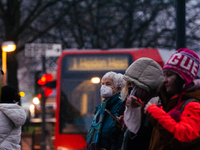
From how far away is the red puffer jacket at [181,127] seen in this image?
6.81 feet

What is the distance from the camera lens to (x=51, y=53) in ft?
29.5

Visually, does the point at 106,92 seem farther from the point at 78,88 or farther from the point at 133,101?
the point at 78,88

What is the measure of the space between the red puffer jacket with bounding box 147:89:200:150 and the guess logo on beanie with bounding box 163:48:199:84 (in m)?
0.11

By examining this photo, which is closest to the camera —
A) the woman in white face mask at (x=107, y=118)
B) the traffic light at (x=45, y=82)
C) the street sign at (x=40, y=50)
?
the woman in white face mask at (x=107, y=118)

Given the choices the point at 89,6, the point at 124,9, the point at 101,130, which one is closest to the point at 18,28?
the point at 89,6

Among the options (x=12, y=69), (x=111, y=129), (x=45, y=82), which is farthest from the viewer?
(x=12, y=69)

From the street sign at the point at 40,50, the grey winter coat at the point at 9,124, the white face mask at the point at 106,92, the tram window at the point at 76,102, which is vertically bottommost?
the tram window at the point at 76,102

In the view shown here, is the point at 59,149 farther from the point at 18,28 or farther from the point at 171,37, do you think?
the point at 171,37

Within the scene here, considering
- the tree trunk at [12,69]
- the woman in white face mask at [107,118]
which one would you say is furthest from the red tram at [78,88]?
the tree trunk at [12,69]

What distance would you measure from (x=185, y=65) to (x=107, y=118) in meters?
1.48

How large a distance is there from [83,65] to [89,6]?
9.57 meters

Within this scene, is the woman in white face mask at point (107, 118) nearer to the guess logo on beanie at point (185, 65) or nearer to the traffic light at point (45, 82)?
the guess logo on beanie at point (185, 65)

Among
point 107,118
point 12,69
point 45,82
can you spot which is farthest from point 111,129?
point 12,69

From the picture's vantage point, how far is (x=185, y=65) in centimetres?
230
